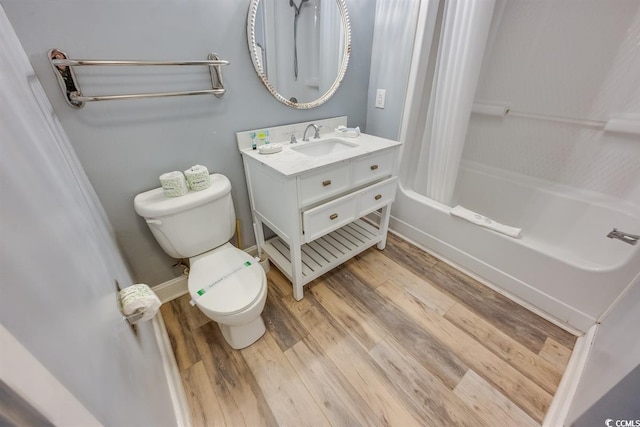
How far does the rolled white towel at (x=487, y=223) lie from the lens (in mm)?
1429

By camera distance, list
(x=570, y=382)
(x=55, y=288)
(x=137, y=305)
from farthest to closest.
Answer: (x=570, y=382), (x=137, y=305), (x=55, y=288)

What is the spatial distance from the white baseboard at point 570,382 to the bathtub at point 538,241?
10 centimetres

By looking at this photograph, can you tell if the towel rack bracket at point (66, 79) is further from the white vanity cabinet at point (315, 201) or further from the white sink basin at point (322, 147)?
the white sink basin at point (322, 147)

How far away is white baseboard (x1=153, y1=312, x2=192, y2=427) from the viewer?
996 millimetres

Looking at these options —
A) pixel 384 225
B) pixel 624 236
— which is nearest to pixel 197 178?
pixel 384 225

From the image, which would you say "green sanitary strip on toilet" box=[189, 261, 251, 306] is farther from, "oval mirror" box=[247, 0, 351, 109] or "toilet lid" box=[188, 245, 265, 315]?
"oval mirror" box=[247, 0, 351, 109]

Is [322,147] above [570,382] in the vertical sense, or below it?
above

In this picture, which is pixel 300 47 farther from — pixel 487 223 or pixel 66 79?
pixel 487 223

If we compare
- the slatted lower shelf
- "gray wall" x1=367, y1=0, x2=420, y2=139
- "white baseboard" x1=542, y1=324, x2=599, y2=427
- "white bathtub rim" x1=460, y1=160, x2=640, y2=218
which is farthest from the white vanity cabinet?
"white baseboard" x1=542, y1=324, x2=599, y2=427

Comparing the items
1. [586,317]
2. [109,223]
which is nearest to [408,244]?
[586,317]

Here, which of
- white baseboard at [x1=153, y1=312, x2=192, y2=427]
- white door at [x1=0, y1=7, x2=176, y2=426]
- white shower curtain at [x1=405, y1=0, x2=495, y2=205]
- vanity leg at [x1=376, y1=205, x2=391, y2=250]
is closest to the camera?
white door at [x1=0, y1=7, x2=176, y2=426]

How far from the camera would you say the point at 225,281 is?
→ 118 centimetres

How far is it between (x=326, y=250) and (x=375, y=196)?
50 centimetres

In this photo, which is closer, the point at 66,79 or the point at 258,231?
the point at 66,79
